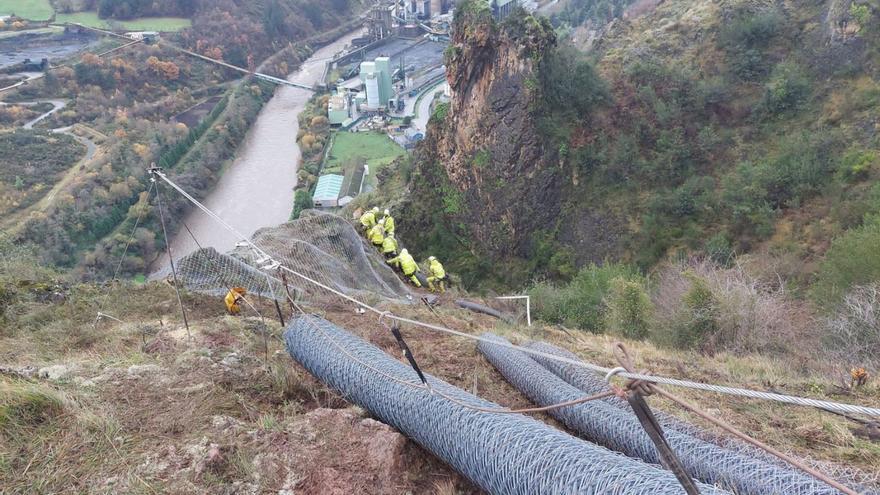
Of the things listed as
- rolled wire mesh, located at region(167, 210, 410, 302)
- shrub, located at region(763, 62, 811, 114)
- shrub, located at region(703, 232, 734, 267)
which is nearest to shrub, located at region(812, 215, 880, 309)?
shrub, located at region(703, 232, 734, 267)

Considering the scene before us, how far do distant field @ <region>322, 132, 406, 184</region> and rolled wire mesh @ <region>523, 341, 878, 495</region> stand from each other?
31373 millimetres

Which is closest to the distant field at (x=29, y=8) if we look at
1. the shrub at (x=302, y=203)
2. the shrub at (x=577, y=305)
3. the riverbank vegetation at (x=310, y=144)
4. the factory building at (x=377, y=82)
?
the riverbank vegetation at (x=310, y=144)

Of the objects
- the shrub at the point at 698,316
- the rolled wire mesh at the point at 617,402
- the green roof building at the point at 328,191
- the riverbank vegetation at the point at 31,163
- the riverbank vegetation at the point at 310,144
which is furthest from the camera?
the green roof building at the point at 328,191

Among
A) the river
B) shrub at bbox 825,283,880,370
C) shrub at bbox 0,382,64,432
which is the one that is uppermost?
shrub at bbox 0,382,64,432

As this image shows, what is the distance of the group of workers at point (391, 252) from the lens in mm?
12297

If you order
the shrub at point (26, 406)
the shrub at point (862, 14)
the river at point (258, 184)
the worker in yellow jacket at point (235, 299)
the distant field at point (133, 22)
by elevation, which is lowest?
the river at point (258, 184)

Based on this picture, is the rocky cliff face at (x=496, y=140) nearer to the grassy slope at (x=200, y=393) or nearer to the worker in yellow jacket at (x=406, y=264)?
the worker in yellow jacket at (x=406, y=264)

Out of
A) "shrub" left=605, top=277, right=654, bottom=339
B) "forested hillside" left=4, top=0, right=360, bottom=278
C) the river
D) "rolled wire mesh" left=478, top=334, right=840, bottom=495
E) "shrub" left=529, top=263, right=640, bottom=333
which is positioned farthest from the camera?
the river

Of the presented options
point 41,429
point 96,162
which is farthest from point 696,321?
point 96,162

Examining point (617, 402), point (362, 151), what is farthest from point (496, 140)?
point (362, 151)

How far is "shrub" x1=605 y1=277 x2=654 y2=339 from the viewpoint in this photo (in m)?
9.44

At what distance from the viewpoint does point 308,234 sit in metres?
10.7

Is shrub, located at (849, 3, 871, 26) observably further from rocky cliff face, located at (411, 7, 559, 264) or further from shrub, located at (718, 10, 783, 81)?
rocky cliff face, located at (411, 7, 559, 264)

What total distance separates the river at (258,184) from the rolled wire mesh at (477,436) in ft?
80.2
